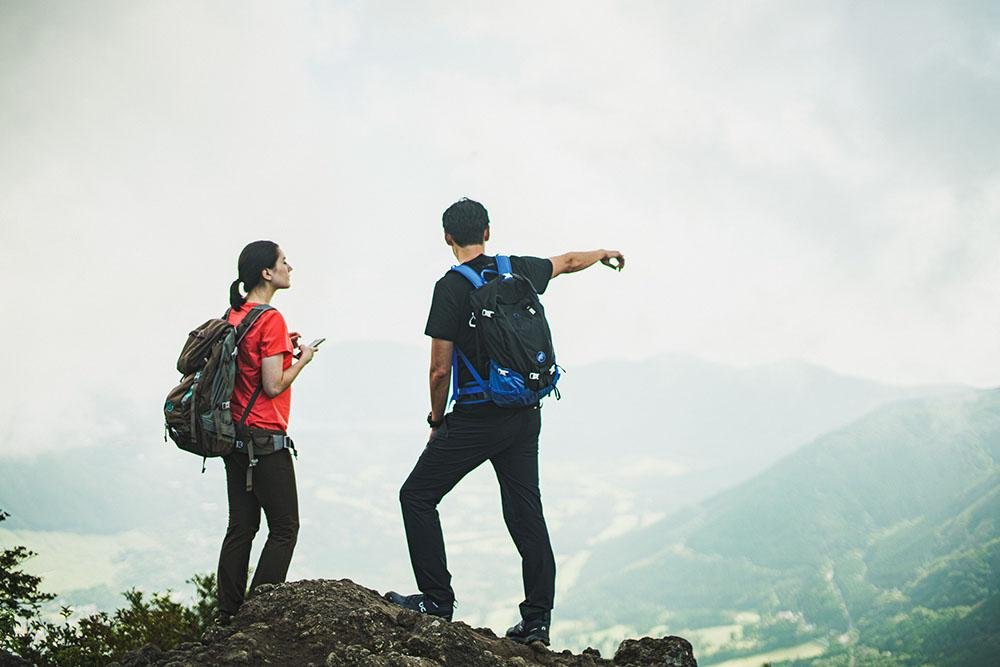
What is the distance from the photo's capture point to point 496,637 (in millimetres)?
5656

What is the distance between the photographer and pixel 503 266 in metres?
5.81

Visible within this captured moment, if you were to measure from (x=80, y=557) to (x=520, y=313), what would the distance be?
13923 cm

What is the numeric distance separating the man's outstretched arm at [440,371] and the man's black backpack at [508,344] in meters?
0.10

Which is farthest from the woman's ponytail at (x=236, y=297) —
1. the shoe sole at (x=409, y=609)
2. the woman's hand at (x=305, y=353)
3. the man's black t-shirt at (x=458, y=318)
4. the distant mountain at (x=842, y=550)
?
the distant mountain at (x=842, y=550)

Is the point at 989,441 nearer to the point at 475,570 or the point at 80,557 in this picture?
the point at 475,570

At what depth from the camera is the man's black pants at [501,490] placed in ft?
18.6

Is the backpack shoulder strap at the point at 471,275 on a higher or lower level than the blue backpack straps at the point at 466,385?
higher

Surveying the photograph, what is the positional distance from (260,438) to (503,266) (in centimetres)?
196

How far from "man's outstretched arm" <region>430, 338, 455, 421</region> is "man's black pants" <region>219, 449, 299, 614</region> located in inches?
41.5

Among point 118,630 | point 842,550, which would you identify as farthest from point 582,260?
point 842,550

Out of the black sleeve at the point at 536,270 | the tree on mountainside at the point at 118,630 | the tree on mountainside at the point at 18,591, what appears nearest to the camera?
the black sleeve at the point at 536,270

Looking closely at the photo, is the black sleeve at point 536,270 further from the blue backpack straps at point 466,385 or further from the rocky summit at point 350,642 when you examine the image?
the rocky summit at point 350,642

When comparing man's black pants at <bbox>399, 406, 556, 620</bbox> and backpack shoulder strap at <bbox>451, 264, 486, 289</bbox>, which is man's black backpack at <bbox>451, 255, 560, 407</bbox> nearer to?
backpack shoulder strap at <bbox>451, 264, 486, 289</bbox>

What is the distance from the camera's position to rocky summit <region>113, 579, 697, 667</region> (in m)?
4.93
